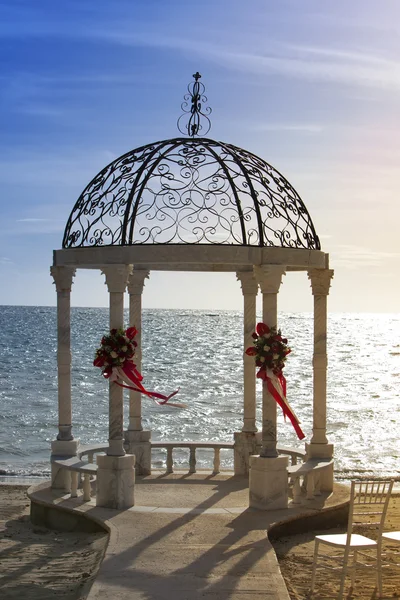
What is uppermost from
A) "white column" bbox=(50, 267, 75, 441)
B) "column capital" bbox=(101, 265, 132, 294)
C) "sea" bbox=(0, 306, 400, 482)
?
"column capital" bbox=(101, 265, 132, 294)

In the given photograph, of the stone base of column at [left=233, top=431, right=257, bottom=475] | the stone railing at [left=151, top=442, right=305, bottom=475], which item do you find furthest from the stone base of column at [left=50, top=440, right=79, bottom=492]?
the stone base of column at [left=233, top=431, right=257, bottom=475]

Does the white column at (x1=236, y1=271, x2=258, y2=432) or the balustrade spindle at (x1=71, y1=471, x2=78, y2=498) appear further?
the white column at (x1=236, y1=271, x2=258, y2=432)

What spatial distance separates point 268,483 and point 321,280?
12.2 ft

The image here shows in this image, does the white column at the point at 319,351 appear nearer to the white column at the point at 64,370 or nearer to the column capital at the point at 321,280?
the column capital at the point at 321,280

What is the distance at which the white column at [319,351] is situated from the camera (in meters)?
16.2

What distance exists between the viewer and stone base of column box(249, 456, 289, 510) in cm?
1452

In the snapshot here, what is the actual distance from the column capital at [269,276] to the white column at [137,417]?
374 cm

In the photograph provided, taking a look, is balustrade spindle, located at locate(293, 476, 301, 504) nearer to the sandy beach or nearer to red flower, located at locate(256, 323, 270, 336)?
the sandy beach

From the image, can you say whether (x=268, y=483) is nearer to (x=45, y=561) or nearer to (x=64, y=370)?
(x=45, y=561)

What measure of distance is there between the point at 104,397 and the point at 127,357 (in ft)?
137

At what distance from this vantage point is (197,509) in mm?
14547

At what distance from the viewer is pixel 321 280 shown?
53.1 ft

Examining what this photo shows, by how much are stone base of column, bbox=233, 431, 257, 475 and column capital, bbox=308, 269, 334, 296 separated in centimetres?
339

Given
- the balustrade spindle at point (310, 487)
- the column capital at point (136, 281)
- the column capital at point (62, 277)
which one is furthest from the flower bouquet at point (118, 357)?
the column capital at point (136, 281)
